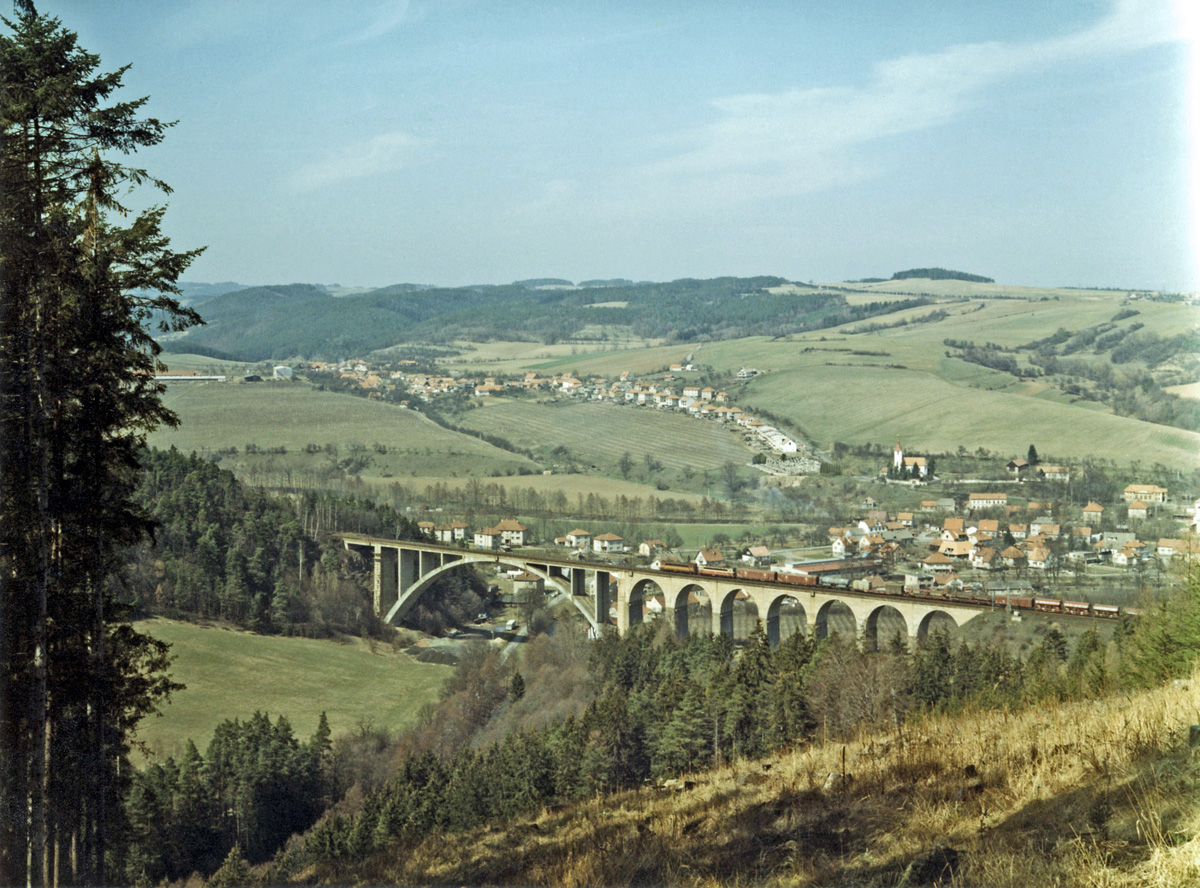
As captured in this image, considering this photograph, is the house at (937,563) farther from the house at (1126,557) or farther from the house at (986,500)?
the house at (986,500)

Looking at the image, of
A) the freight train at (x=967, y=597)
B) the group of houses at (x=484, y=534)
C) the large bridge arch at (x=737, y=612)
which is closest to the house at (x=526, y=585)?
the group of houses at (x=484, y=534)

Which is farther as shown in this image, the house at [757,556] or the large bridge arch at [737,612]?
the house at [757,556]

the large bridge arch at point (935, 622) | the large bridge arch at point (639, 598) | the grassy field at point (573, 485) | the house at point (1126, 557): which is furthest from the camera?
the grassy field at point (573, 485)

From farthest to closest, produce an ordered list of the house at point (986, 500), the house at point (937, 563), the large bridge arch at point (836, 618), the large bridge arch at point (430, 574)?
the house at point (986, 500) → the house at point (937, 563) → the large bridge arch at point (430, 574) → the large bridge arch at point (836, 618)

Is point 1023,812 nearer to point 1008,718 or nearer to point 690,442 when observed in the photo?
point 1008,718

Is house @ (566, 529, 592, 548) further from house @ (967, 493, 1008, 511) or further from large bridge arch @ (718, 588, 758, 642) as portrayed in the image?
house @ (967, 493, 1008, 511)

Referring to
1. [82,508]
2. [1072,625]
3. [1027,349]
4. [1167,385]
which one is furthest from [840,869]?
[1027,349]

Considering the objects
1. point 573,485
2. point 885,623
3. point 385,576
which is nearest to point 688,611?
point 885,623

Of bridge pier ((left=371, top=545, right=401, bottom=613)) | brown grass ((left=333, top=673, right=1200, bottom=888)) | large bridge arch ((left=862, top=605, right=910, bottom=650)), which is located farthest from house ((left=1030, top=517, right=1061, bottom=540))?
brown grass ((left=333, top=673, right=1200, bottom=888))
